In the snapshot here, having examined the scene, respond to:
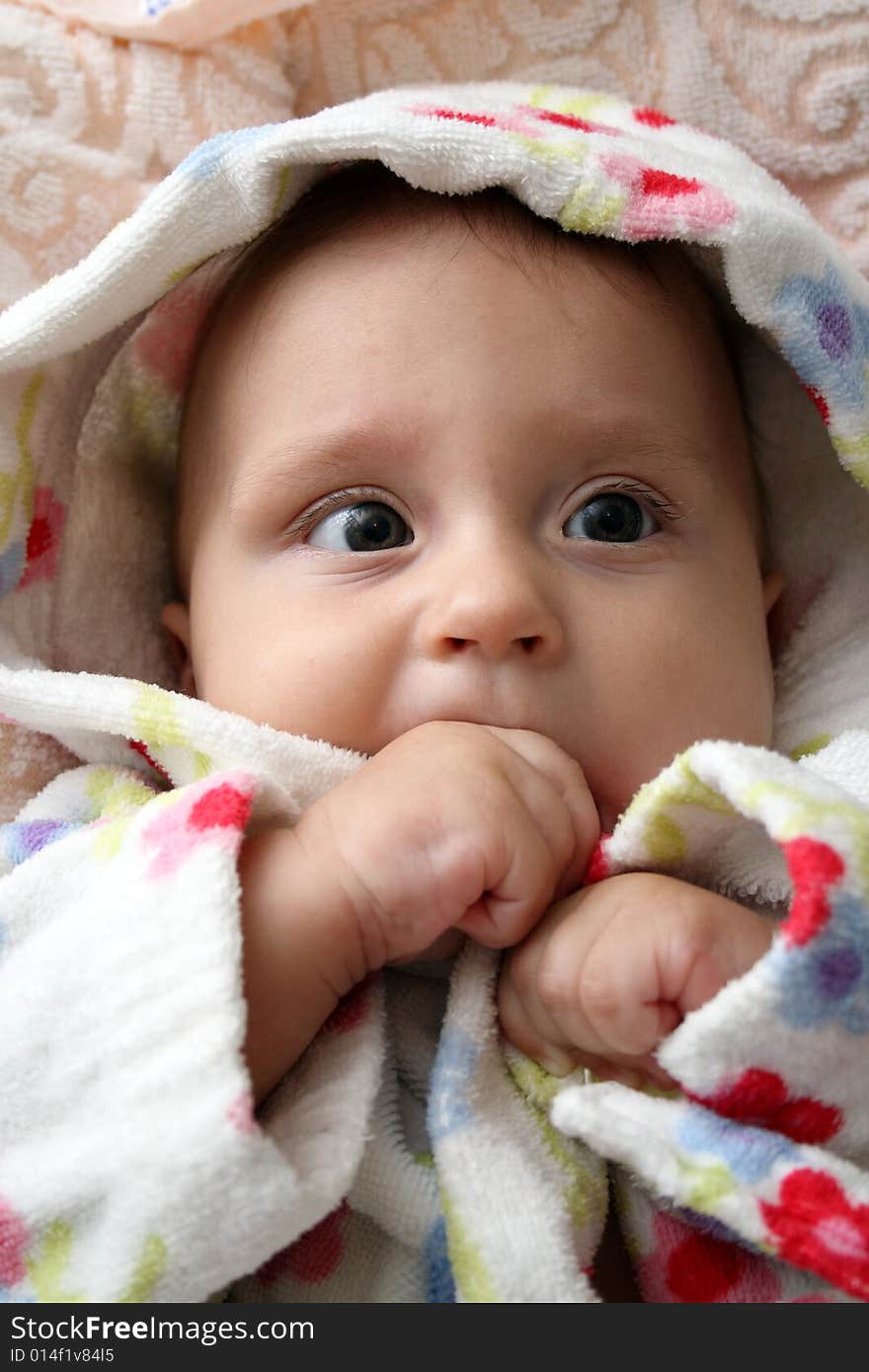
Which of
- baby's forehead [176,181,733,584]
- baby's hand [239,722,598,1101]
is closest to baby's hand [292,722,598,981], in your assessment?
baby's hand [239,722,598,1101]

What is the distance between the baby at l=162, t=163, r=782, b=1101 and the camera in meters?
1.01

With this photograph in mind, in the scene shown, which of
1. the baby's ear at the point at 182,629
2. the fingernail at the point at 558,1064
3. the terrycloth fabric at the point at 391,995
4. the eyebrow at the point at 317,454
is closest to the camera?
the terrycloth fabric at the point at 391,995

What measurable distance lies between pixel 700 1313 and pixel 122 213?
4.19 feet

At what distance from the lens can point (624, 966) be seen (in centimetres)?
96

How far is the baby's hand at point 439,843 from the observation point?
100 centimetres

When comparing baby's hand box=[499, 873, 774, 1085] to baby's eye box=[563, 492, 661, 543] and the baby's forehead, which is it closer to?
baby's eye box=[563, 492, 661, 543]

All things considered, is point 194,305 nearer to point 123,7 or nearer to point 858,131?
point 123,7

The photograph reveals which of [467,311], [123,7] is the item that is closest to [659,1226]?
[467,311]

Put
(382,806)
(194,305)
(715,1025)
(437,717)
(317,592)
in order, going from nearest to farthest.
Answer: (715,1025)
(382,806)
(437,717)
(317,592)
(194,305)

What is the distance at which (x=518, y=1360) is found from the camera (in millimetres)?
943

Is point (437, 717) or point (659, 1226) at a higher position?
point (437, 717)

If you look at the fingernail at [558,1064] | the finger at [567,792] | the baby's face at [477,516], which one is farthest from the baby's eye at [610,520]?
the fingernail at [558,1064]

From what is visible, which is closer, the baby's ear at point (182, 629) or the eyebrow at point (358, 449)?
the eyebrow at point (358, 449)

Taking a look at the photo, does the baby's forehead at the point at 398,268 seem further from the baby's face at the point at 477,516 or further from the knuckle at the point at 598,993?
the knuckle at the point at 598,993
